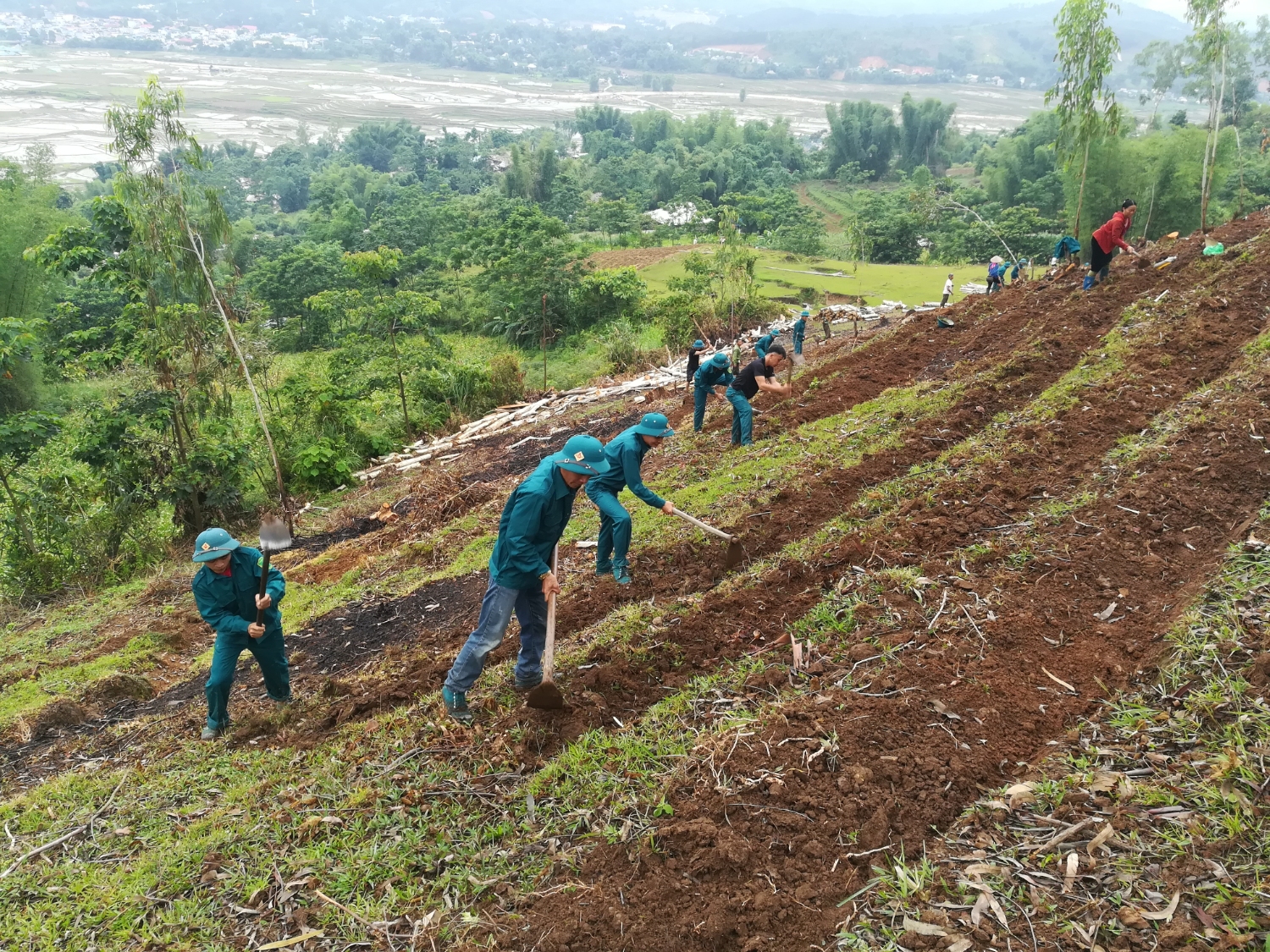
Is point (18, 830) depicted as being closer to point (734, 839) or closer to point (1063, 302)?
point (734, 839)

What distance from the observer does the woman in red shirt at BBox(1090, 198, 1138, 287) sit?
38.4 feet

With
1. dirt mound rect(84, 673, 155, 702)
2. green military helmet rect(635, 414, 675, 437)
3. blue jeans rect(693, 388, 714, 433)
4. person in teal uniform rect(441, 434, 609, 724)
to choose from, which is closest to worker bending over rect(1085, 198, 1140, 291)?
blue jeans rect(693, 388, 714, 433)

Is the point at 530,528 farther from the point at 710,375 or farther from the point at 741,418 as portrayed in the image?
the point at 710,375

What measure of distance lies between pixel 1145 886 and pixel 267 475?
14869 mm

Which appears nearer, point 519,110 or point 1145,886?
point 1145,886

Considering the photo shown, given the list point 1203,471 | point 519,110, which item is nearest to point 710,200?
point 1203,471

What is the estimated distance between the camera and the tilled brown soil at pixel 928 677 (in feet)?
12.0

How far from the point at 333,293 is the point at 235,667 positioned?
12.3m

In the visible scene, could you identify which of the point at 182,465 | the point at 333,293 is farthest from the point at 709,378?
the point at 333,293

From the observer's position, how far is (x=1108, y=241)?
12.2 m

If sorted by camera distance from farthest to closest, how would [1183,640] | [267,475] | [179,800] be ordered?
1. [267,475]
2. [179,800]
3. [1183,640]

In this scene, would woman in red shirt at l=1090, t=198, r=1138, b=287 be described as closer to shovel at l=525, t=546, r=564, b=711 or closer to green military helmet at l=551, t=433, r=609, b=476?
green military helmet at l=551, t=433, r=609, b=476

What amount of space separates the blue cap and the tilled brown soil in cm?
275

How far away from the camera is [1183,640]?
4.46 metres
